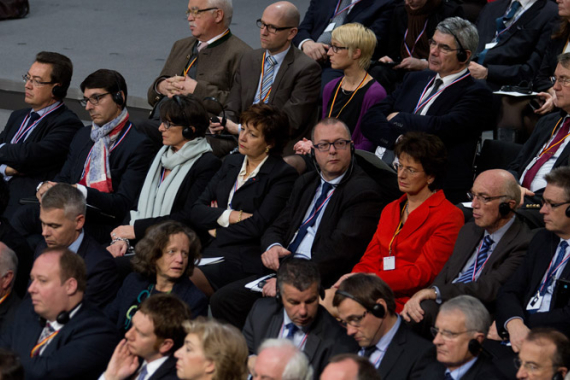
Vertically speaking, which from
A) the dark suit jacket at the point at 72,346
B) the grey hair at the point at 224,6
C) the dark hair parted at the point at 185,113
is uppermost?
the grey hair at the point at 224,6

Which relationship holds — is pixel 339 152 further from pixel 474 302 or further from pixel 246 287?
pixel 474 302

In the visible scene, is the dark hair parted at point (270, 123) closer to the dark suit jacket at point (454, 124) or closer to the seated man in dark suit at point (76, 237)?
the dark suit jacket at point (454, 124)

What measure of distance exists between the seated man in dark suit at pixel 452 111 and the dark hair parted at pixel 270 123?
0.56 m

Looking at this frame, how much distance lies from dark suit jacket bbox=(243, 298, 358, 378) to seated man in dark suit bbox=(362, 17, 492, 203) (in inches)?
56.9

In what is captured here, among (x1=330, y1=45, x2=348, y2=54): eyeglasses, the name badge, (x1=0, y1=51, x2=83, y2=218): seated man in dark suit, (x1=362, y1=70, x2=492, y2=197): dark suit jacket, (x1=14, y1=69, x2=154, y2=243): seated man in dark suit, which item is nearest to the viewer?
the name badge

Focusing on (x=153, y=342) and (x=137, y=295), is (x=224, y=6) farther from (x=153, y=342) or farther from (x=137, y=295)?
(x=153, y=342)

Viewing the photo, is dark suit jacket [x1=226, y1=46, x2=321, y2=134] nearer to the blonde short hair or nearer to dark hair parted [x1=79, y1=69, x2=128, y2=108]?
the blonde short hair

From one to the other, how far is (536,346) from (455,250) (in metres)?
0.96

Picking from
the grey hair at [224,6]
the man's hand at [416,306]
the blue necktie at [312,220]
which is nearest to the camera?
the man's hand at [416,306]

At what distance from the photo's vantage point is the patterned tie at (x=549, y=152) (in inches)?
180

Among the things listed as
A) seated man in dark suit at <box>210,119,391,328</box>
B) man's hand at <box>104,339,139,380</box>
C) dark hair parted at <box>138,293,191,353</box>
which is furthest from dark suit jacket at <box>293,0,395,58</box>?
man's hand at <box>104,339,139,380</box>

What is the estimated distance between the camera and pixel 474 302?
3561 millimetres

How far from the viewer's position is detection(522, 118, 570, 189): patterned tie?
4.58 m

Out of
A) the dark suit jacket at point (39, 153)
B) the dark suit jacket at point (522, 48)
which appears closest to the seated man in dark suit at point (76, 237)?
the dark suit jacket at point (39, 153)
